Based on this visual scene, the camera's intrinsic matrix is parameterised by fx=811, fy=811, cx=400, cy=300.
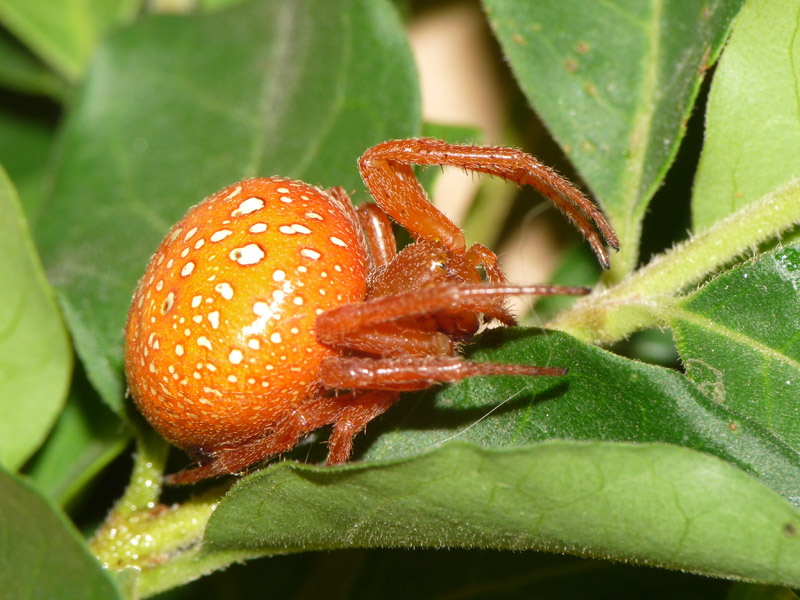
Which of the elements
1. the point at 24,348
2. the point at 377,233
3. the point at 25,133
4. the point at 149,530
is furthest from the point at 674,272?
the point at 25,133

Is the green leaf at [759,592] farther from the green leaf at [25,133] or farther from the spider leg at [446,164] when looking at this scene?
the green leaf at [25,133]

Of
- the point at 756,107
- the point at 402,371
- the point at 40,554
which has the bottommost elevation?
the point at 40,554

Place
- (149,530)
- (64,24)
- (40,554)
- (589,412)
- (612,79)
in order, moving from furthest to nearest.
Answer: (64,24), (612,79), (149,530), (589,412), (40,554)

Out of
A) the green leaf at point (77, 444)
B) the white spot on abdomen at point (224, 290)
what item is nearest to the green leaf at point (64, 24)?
the green leaf at point (77, 444)

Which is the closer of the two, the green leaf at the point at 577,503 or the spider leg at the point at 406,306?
the green leaf at the point at 577,503

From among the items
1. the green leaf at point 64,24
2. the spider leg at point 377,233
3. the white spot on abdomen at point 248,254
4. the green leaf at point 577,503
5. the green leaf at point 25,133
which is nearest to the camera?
the green leaf at point 577,503

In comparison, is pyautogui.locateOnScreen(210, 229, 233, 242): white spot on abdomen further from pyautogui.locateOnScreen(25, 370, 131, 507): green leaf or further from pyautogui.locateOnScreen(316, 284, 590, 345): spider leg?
pyautogui.locateOnScreen(25, 370, 131, 507): green leaf

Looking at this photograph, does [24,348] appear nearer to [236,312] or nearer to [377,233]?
[236,312]
